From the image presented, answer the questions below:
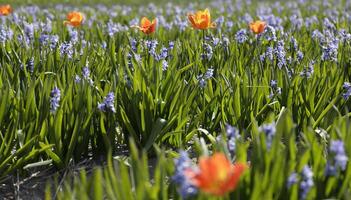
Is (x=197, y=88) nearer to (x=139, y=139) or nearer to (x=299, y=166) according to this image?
(x=139, y=139)

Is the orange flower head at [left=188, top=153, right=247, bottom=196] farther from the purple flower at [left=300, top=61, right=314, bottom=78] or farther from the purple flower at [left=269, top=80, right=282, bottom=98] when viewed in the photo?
the purple flower at [left=300, top=61, right=314, bottom=78]

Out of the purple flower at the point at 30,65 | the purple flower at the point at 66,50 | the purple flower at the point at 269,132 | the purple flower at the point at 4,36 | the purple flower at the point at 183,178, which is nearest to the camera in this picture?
the purple flower at the point at 183,178

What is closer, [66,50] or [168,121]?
[168,121]

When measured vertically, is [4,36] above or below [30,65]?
above

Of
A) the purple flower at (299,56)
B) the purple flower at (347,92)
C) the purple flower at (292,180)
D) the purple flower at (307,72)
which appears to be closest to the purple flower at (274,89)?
the purple flower at (307,72)

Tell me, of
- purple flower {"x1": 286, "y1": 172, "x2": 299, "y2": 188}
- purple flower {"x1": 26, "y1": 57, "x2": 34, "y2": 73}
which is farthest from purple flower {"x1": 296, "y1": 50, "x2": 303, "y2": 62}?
purple flower {"x1": 286, "y1": 172, "x2": 299, "y2": 188}

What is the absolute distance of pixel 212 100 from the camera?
2684 mm

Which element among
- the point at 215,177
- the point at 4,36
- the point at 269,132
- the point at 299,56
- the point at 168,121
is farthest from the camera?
the point at 4,36

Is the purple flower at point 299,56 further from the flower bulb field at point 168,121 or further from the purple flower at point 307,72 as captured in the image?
the purple flower at point 307,72

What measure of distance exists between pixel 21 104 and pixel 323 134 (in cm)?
140

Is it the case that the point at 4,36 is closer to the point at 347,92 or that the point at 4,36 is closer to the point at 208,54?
the point at 208,54

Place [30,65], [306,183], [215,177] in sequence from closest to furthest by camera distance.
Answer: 1. [215,177]
2. [306,183]
3. [30,65]

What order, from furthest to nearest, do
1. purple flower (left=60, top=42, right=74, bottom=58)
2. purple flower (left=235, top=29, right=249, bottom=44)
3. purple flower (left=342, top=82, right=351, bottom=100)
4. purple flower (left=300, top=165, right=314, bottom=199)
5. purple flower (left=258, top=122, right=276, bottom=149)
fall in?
purple flower (left=235, top=29, right=249, bottom=44)
purple flower (left=60, top=42, right=74, bottom=58)
purple flower (left=342, top=82, right=351, bottom=100)
purple flower (left=258, top=122, right=276, bottom=149)
purple flower (left=300, top=165, right=314, bottom=199)

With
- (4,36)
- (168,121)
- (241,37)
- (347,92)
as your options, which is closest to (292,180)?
(168,121)
